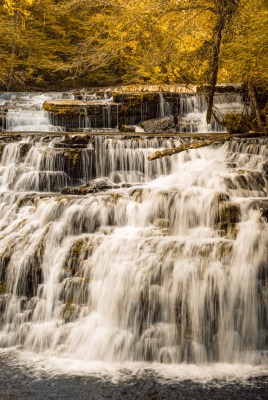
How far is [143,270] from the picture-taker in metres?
7.54

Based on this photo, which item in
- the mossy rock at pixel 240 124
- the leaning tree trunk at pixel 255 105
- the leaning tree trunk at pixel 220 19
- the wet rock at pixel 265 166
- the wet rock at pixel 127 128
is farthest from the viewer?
the wet rock at pixel 127 128

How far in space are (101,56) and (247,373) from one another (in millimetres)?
8444

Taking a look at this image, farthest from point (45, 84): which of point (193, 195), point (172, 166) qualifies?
point (193, 195)

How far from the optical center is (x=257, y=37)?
34.3ft

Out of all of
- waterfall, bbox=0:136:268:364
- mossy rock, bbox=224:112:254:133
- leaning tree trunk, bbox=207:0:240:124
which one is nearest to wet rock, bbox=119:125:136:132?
mossy rock, bbox=224:112:254:133

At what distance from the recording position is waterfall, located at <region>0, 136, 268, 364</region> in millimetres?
6902

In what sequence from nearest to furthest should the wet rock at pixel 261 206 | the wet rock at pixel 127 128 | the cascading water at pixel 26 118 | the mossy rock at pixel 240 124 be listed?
the wet rock at pixel 261 206 → the mossy rock at pixel 240 124 → the wet rock at pixel 127 128 → the cascading water at pixel 26 118

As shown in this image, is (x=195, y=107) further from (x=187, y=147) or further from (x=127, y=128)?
(x=187, y=147)

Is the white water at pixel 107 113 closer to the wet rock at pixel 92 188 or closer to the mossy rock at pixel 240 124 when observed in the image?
Answer: the mossy rock at pixel 240 124

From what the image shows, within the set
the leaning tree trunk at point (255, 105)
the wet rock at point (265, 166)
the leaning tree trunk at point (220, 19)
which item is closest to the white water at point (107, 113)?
the leaning tree trunk at point (255, 105)

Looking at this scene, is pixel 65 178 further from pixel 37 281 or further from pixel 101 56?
pixel 37 281

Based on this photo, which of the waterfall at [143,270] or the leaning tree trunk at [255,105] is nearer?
the waterfall at [143,270]

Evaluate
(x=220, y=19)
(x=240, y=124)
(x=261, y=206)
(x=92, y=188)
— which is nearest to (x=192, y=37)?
(x=220, y=19)

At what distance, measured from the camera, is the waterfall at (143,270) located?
690cm
